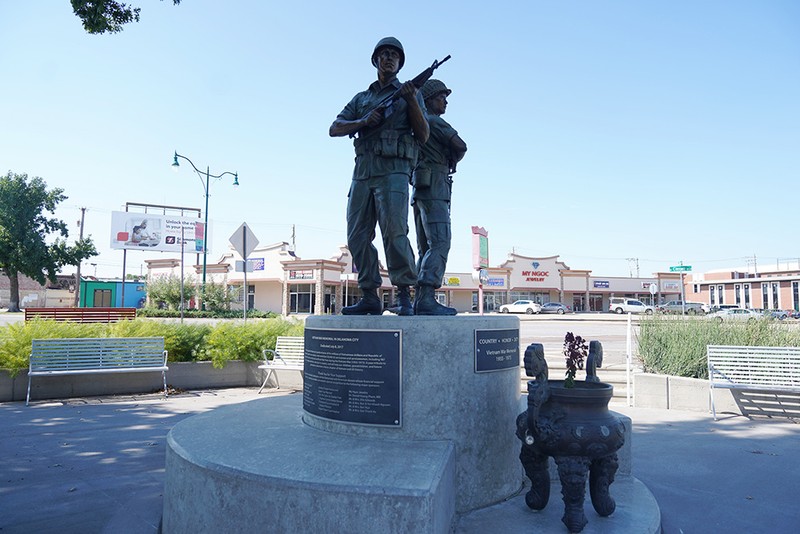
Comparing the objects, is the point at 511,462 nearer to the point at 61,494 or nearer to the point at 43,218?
the point at 61,494

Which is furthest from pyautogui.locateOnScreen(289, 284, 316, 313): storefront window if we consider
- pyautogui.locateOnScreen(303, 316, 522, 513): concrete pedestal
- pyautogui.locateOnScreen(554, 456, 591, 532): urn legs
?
pyautogui.locateOnScreen(554, 456, 591, 532): urn legs

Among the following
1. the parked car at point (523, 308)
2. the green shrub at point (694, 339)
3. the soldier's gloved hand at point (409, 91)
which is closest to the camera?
the soldier's gloved hand at point (409, 91)

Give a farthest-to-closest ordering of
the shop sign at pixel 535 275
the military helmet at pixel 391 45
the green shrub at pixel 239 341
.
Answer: the shop sign at pixel 535 275
the green shrub at pixel 239 341
the military helmet at pixel 391 45

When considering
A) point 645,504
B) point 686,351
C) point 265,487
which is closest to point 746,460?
point 645,504

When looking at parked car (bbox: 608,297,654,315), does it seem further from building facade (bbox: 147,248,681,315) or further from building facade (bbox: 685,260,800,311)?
building facade (bbox: 685,260,800,311)

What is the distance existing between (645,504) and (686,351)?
5.94 meters

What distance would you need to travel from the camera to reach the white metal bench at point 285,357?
923 centimetres

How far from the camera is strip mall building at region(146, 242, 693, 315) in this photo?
43853 millimetres

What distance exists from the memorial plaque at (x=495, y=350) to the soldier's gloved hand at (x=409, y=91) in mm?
1813

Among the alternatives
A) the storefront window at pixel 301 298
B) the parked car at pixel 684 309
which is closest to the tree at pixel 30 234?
the storefront window at pixel 301 298

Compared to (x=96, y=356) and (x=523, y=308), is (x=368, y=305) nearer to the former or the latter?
(x=96, y=356)

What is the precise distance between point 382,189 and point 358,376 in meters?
1.47

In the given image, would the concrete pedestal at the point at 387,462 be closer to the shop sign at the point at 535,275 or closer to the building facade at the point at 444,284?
the building facade at the point at 444,284

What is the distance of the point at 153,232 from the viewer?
46188mm
